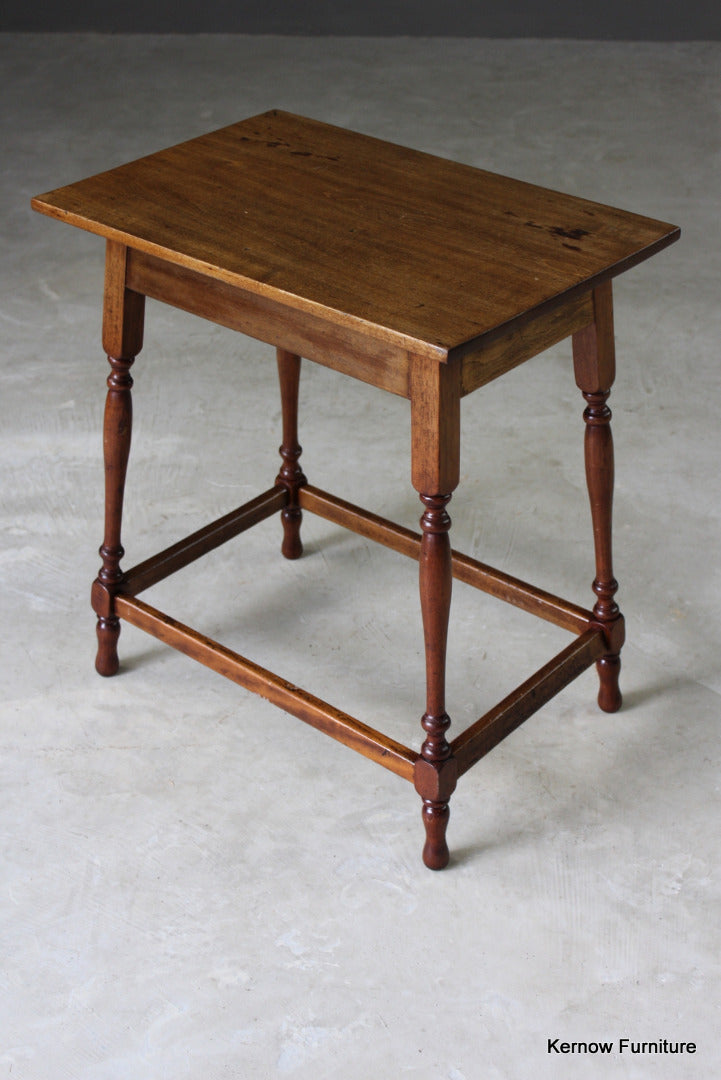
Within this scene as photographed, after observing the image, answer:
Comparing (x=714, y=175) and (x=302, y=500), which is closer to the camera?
(x=302, y=500)

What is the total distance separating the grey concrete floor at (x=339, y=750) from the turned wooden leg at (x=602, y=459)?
0.41 feet

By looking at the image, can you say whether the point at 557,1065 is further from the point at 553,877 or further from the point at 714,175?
the point at 714,175

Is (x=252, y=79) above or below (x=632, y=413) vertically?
above

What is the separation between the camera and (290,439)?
10.5 ft

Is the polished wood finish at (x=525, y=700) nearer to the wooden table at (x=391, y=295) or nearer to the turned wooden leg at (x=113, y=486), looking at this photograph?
the wooden table at (x=391, y=295)

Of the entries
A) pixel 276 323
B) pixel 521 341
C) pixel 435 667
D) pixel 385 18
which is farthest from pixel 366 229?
pixel 385 18

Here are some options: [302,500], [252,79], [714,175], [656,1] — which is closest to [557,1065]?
[302,500]

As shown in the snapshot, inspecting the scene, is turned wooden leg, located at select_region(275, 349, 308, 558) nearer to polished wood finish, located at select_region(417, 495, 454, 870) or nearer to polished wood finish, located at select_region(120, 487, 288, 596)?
polished wood finish, located at select_region(120, 487, 288, 596)

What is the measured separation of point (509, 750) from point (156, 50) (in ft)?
16.2

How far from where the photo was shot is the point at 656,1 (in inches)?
265

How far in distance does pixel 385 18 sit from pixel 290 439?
4.34 m

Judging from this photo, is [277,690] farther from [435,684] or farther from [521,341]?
[521,341]

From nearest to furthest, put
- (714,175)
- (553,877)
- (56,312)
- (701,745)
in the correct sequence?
(553,877), (701,745), (56,312), (714,175)

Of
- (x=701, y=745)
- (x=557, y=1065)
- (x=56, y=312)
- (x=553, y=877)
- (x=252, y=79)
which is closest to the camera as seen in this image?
(x=557, y=1065)
